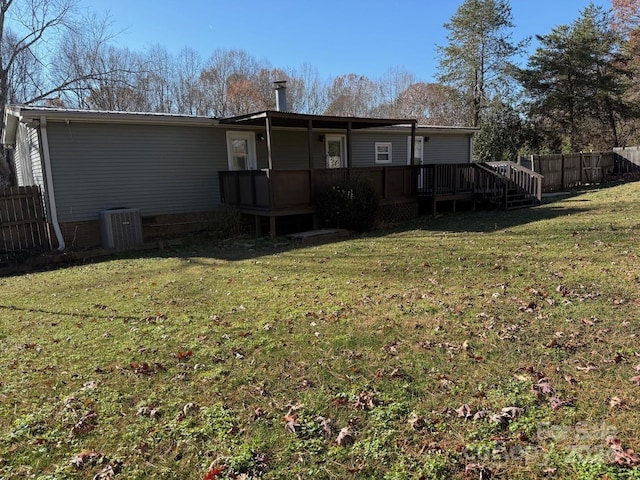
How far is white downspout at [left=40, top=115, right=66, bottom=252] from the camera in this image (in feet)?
32.9

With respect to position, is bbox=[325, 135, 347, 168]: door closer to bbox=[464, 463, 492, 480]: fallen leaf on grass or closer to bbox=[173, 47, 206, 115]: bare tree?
bbox=[464, 463, 492, 480]: fallen leaf on grass

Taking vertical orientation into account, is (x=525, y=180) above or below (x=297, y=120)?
below

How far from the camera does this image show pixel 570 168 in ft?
67.8

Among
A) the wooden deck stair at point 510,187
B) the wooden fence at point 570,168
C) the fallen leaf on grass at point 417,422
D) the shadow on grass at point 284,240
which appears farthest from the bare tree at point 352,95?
the fallen leaf on grass at point 417,422

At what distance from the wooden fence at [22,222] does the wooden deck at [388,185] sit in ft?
14.8

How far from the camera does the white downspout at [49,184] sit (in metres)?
10.0

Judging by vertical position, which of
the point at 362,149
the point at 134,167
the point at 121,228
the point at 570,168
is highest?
the point at 362,149

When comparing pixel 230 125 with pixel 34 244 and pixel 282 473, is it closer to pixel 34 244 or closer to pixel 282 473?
pixel 34 244

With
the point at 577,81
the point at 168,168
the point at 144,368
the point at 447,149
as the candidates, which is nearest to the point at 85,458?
the point at 144,368

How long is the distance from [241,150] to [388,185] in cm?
459

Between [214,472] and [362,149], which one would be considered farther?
[362,149]

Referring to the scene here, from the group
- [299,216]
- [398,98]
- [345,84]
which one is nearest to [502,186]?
[299,216]

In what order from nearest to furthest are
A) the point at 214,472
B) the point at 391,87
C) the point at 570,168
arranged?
the point at 214,472, the point at 570,168, the point at 391,87

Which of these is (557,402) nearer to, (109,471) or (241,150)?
(109,471)
